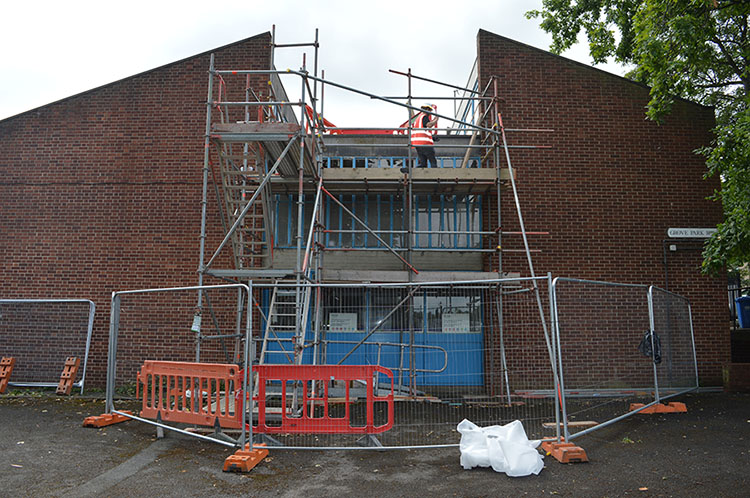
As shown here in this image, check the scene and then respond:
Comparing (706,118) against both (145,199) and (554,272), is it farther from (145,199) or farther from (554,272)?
(145,199)

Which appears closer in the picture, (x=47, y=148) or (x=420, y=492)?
(x=420, y=492)

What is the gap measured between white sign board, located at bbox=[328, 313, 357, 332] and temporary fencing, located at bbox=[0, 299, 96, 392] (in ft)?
15.6

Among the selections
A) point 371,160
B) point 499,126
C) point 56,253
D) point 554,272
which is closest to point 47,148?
point 56,253

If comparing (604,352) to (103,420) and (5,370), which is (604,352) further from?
(5,370)

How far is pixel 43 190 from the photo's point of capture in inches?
453

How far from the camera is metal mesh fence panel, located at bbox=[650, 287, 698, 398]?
8.13m

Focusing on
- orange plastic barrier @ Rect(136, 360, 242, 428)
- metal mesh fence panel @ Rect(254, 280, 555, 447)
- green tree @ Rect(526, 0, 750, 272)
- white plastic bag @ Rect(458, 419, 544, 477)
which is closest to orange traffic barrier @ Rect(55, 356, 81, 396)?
metal mesh fence panel @ Rect(254, 280, 555, 447)

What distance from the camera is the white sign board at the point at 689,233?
36.3 ft

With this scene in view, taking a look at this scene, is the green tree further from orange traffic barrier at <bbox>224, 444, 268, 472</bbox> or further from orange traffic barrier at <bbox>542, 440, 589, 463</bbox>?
orange traffic barrier at <bbox>224, 444, 268, 472</bbox>

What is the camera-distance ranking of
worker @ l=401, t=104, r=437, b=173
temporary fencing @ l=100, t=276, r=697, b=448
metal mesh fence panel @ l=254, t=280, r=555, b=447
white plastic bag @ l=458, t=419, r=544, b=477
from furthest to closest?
worker @ l=401, t=104, r=437, b=173, metal mesh fence panel @ l=254, t=280, r=555, b=447, temporary fencing @ l=100, t=276, r=697, b=448, white plastic bag @ l=458, t=419, r=544, b=477

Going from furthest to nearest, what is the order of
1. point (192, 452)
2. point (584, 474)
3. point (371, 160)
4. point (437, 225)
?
1. point (371, 160)
2. point (437, 225)
3. point (192, 452)
4. point (584, 474)

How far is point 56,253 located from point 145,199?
2102mm

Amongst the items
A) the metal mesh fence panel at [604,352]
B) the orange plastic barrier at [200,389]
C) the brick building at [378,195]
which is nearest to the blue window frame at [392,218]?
the brick building at [378,195]

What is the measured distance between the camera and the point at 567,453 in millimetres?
5852
